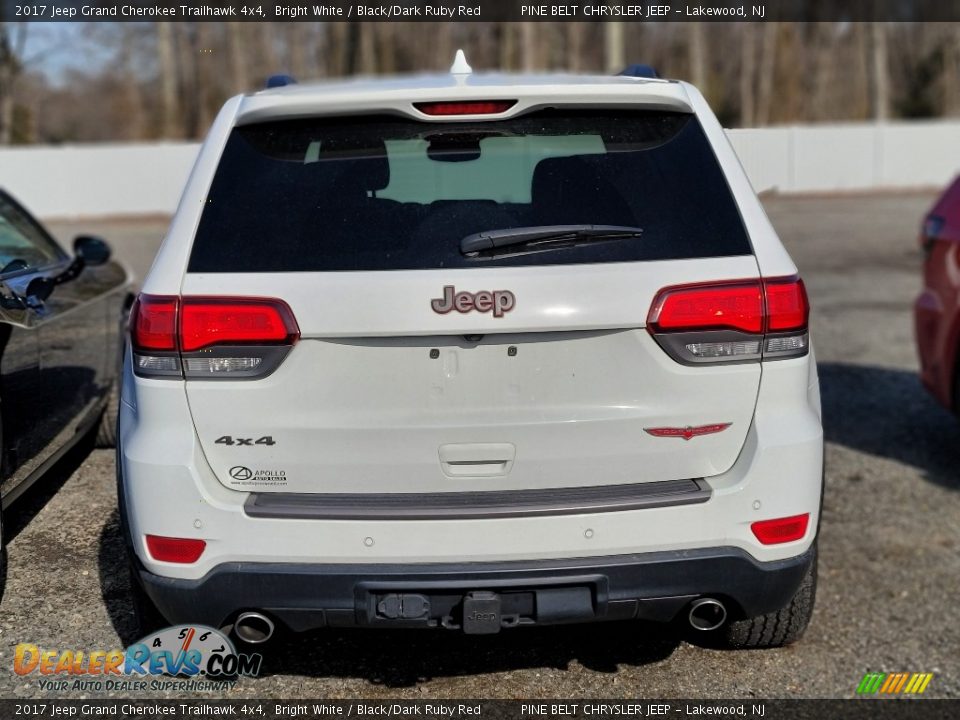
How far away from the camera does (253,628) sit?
2.97 metres

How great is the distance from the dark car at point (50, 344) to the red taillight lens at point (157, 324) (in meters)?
1.18

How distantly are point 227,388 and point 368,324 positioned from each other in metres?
0.42

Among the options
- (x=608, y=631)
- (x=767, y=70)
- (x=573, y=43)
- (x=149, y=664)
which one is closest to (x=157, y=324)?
(x=149, y=664)

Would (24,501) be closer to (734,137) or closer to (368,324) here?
(368,324)

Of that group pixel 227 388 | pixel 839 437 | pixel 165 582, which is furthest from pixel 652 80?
pixel 839 437

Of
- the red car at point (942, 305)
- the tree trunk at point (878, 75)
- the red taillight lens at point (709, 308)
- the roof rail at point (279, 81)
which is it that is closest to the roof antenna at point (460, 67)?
the roof rail at point (279, 81)

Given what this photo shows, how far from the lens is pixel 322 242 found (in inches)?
112

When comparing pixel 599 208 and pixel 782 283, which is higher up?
pixel 599 208

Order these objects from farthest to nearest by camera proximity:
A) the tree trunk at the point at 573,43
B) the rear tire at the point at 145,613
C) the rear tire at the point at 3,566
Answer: the tree trunk at the point at 573,43
the rear tire at the point at 3,566
the rear tire at the point at 145,613

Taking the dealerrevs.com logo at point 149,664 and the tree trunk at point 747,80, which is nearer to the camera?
the dealerrevs.com logo at point 149,664

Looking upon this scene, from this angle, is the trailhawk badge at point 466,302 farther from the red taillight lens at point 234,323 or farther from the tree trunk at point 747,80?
the tree trunk at point 747,80

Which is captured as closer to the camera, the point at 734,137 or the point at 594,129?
the point at 594,129

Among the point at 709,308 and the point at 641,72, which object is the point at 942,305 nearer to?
the point at 641,72

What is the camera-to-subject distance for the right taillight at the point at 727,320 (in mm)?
2814
